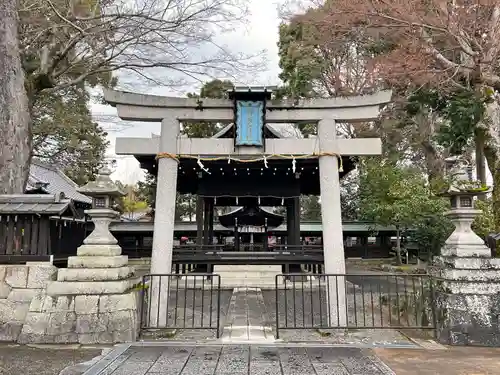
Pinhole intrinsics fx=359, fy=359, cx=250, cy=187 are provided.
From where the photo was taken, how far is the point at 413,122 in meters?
21.3

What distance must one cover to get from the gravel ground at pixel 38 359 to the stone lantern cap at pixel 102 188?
2.44 metres

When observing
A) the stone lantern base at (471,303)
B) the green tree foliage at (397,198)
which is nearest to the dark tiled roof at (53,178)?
the green tree foliage at (397,198)

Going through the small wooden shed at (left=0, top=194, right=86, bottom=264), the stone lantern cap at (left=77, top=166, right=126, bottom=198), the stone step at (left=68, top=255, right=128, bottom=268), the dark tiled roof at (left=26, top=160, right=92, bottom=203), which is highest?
the dark tiled roof at (left=26, top=160, right=92, bottom=203)

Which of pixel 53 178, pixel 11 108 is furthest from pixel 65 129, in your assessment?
pixel 11 108

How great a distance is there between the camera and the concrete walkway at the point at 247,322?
5.84 meters

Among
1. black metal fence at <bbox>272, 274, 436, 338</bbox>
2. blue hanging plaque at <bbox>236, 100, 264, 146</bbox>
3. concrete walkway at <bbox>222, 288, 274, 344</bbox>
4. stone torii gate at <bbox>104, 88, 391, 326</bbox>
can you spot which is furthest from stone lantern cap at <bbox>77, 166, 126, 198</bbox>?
black metal fence at <bbox>272, 274, 436, 338</bbox>

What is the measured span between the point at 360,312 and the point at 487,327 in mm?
3759

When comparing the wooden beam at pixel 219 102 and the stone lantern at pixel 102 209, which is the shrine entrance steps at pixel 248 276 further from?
the stone lantern at pixel 102 209

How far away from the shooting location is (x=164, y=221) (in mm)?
7227

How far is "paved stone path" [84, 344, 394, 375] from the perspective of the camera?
425cm

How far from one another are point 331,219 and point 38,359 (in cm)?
539

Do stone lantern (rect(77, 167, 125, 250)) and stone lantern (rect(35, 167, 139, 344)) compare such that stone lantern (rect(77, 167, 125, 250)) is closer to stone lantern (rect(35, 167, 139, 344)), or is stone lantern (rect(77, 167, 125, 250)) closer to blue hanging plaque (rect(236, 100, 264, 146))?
stone lantern (rect(35, 167, 139, 344))

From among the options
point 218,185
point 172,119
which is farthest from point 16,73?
point 218,185

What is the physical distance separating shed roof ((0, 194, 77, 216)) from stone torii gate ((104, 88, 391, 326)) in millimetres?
1733
